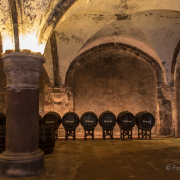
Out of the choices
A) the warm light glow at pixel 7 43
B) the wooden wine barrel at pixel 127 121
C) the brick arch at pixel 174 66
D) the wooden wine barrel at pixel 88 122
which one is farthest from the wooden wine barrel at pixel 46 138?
the brick arch at pixel 174 66

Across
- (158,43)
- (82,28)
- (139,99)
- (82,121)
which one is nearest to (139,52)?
(158,43)

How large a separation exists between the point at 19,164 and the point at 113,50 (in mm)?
7702

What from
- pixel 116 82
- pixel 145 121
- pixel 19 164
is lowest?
pixel 19 164

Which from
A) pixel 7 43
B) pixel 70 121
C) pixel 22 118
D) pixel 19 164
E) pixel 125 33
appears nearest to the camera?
pixel 19 164

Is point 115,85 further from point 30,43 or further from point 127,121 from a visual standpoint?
point 30,43

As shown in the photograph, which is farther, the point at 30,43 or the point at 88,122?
the point at 88,122

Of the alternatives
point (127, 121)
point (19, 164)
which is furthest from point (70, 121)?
point (19, 164)

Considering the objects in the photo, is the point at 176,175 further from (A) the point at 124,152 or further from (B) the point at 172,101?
(B) the point at 172,101

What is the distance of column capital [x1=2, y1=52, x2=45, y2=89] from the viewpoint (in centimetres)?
400

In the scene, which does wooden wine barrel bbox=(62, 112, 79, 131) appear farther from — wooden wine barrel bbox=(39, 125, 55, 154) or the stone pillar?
the stone pillar

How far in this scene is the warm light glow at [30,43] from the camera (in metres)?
4.24

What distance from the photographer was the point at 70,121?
8219 millimetres

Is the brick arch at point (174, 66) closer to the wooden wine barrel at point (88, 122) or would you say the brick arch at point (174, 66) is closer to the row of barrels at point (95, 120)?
the row of barrels at point (95, 120)

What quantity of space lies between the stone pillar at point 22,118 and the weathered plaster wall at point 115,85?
6.05 meters
